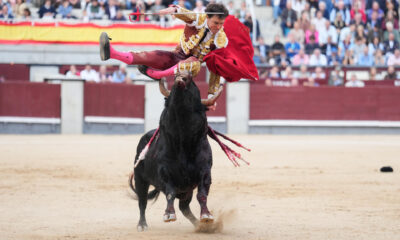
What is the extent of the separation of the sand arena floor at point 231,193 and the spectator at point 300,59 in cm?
271

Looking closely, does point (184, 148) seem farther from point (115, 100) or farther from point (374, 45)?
point (374, 45)

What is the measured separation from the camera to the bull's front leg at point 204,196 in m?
5.98

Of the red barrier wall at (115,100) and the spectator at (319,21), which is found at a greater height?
the spectator at (319,21)

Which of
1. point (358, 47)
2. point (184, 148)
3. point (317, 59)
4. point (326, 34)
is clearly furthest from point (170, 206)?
point (326, 34)

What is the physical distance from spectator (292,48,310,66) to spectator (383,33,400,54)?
189cm

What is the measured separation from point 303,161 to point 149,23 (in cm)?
668

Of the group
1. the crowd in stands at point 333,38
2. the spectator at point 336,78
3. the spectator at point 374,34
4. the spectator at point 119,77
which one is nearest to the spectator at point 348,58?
the crowd in stands at point 333,38

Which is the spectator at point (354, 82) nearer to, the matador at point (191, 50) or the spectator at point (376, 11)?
the spectator at point (376, 11)

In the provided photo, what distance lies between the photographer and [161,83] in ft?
20.9

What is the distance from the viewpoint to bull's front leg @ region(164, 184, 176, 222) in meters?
5.90

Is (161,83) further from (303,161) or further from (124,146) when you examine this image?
(124,146)

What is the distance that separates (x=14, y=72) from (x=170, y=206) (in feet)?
46.8

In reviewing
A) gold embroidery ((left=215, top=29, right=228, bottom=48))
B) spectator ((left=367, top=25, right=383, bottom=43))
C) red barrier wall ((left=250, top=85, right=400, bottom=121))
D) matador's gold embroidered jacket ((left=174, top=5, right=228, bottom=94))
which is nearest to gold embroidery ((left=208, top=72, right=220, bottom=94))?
matador's gold embroidered jacket ((left=174, top=5, right=228, bottom=94))

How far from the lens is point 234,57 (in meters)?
6.61
